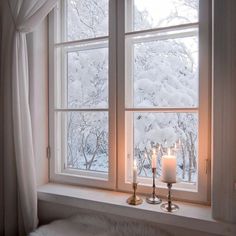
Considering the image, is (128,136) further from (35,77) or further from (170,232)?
(35,77)

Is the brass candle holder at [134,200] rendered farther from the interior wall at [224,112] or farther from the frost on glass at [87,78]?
the frost on glass at [87,78]

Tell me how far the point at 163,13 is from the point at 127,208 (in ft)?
3.62

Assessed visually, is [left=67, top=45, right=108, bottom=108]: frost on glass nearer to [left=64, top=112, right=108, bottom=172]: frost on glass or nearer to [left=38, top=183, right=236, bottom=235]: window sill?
[left=64, top=112, right=108, bottom=172]: frost on glass

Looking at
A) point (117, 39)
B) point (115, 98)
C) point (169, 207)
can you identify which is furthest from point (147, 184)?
point (117, 39)

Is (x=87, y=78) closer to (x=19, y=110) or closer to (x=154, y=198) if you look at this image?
(x=19, y=110)

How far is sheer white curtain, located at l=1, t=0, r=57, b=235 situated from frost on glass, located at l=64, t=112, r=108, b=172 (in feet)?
0.99

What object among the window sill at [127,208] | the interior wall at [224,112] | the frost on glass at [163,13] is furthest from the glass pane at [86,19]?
the window sill at [127,208]

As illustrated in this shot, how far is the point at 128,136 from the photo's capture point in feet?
5.34

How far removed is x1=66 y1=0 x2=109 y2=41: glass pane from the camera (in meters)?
1.70

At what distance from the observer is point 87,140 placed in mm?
1766

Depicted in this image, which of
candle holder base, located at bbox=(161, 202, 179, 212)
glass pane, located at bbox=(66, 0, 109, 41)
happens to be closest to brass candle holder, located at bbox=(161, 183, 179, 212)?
candle holder base, located at bbox=(161, 202, 179, 212)

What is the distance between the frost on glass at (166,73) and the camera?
1.47m

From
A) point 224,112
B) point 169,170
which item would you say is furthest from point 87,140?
point 224,112

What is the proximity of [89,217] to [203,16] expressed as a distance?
1.27 meters
